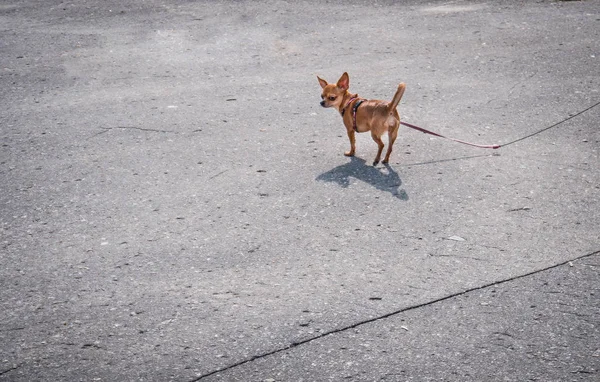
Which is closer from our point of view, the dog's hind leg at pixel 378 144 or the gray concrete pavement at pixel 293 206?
the gray concrete pavement at pixel 293 206

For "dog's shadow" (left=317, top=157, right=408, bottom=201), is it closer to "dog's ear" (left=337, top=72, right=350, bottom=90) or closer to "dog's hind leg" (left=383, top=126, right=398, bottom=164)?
"dog's hind leg" (left=383, top=126, right=398, bottom=164)

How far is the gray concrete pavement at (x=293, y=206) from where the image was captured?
4.26m

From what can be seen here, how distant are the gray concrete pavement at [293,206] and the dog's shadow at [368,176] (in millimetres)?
24

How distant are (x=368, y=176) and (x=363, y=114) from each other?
0.59 meters

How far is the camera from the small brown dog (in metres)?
6.21

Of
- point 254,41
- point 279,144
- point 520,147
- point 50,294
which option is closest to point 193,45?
point 254,41

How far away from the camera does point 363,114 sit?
6.34m

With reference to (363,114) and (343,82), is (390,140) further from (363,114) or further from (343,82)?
(343,82)

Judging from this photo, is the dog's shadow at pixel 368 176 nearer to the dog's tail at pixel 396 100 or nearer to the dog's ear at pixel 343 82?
the dog's tail at pixel 396 100

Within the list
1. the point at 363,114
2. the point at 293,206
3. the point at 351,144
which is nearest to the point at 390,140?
the point at 363,114

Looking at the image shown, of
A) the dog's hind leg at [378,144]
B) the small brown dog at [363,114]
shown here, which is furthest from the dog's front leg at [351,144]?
the dog's hind leg at [378,144]

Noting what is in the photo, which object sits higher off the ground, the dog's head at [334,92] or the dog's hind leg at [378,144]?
the dog's head at [334,92]

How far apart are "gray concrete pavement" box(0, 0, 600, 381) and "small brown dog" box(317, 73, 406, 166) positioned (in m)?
0.28

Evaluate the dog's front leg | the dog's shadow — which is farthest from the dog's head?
the dog's shadow
